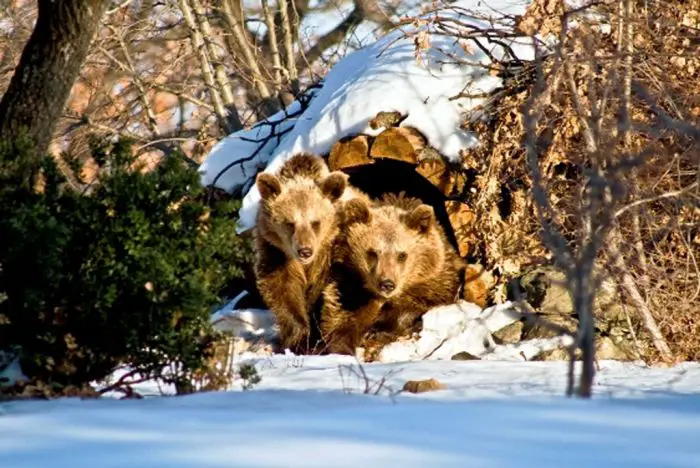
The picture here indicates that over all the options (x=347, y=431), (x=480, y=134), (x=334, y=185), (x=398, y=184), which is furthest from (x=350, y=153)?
(x=347, y=431)

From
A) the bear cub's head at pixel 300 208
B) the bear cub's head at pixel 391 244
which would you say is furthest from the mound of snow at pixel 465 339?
the bear cub's head at pixel 300 208

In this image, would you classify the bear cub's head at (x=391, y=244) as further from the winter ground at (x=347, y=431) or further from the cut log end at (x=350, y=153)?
the winter ground at (x=347, y=431)

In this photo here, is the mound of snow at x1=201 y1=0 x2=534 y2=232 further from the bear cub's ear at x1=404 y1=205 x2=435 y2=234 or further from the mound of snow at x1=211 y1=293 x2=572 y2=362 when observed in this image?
the mound of snow at x1=211 y1=293 x2=572 y2=362

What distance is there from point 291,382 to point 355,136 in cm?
449

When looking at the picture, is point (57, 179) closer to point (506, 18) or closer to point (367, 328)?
point (367, 328)

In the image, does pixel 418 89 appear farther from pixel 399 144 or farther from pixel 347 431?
pixel 347 431

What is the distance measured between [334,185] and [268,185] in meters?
0.62

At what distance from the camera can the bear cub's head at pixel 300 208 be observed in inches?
421

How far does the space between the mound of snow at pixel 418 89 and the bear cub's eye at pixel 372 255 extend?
1105 millimetres

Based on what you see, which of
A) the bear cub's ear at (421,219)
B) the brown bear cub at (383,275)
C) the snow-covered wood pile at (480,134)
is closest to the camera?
the snow-covered wood pile at (480,134)

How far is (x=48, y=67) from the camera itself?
22.8 feet

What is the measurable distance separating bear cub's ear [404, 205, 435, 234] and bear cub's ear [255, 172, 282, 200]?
1.24 m

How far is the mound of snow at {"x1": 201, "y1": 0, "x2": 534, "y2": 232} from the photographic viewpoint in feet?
35.7

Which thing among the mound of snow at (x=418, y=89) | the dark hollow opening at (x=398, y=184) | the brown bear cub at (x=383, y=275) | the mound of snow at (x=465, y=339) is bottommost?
the mound of snow at (x=465, y=339)
